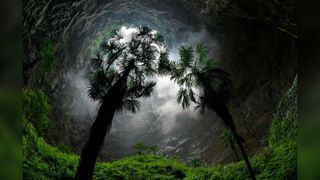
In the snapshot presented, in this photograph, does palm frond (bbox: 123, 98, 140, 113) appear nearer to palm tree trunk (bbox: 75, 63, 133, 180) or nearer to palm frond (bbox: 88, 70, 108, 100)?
palm tree trunk (bbox: 75, 63, 133, 180)

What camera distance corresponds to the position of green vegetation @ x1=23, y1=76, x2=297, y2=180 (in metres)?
4.77

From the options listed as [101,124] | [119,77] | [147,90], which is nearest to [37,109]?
[101,124]

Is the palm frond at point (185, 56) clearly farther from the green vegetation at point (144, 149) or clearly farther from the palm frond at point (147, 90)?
the green vegetation at point (144, 149)

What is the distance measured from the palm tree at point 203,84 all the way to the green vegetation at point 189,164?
0.25m

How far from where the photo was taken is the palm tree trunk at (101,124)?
194 inches

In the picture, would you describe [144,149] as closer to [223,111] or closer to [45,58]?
[223,111]

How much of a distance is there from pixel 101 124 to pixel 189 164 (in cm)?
129

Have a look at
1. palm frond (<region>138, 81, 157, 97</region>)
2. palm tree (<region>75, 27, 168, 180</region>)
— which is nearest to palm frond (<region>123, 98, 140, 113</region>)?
palm tree (<region>75, 27, 168, 180</region>)

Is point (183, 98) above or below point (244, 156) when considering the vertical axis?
above

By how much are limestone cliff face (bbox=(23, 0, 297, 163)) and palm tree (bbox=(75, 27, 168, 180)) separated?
134mm

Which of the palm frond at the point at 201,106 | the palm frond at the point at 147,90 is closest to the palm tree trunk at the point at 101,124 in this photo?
the palm frond at the point at 147,90

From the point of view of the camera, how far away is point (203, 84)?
505 centimetres
